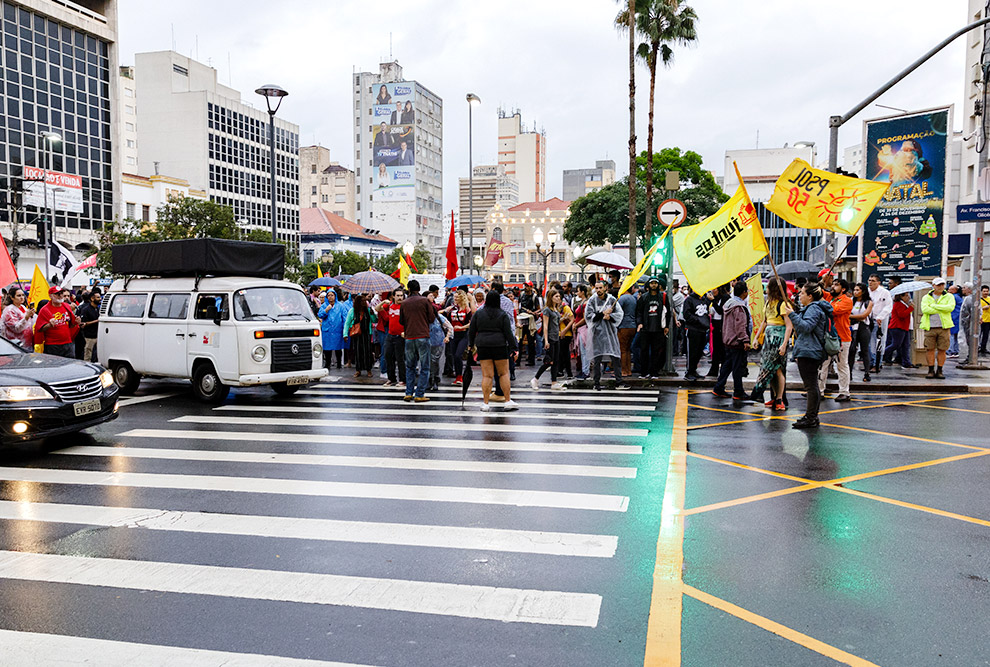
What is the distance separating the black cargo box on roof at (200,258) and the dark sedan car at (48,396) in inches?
145

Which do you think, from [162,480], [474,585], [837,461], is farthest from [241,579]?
[837,461]

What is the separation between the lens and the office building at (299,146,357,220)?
14650 centimetres

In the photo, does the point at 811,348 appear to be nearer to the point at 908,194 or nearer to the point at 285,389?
the point at 285,389

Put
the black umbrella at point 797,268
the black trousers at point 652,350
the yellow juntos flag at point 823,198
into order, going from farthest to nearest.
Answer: the black umbrella at point 797,268
the black trousers at point 652,350
the yellow juntos flag at point 823,198

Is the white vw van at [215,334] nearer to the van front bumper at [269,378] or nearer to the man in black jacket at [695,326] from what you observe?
the van front bumper at [269,378]

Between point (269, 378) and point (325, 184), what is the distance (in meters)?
142

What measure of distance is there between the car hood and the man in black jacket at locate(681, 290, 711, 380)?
1006 centimetres

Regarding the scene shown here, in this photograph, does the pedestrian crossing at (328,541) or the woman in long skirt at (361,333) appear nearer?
the pedestrian crossing at (328,541)

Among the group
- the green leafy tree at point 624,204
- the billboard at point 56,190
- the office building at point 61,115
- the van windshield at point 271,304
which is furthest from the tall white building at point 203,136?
the van windshield at point 271,304

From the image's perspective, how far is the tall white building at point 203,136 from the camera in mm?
91938

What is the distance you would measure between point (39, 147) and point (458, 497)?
211ft

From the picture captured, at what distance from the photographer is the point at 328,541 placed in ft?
18.3

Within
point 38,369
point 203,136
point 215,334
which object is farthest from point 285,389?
point 203,136

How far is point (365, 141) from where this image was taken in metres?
145
